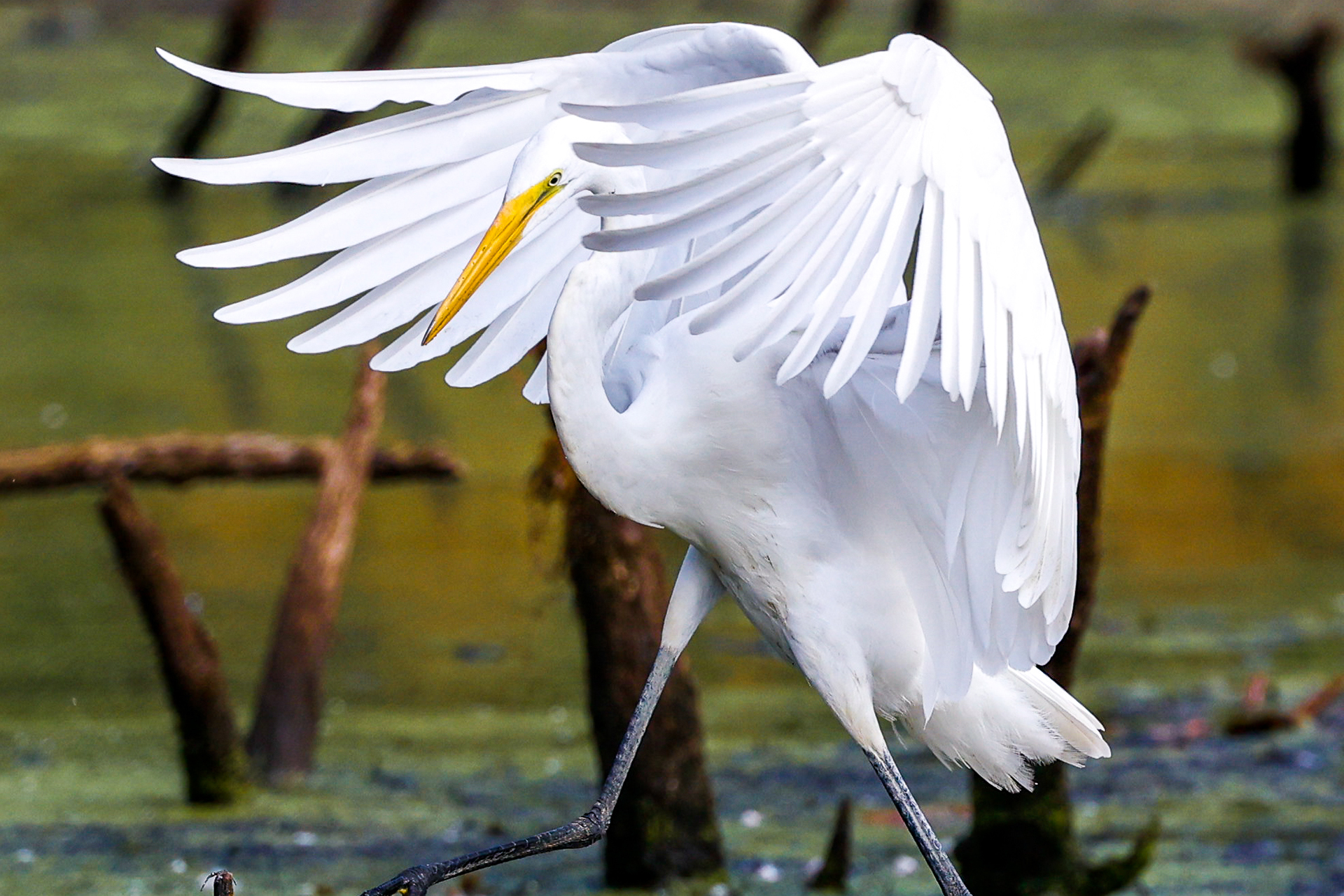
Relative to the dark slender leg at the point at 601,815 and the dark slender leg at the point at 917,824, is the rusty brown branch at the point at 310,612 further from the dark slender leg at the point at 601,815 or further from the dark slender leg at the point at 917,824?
the dark slender leg at the point at 917,824

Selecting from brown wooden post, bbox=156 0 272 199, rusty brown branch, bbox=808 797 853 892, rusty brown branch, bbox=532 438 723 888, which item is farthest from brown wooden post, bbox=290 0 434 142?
rusty brown branch, bbox=808 797 853 892

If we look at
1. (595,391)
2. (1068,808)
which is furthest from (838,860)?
(595,391)

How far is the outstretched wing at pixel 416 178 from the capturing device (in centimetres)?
252

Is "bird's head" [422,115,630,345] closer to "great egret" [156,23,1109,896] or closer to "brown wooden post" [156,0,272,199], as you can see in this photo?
"great egret" [156,23,1109,896]

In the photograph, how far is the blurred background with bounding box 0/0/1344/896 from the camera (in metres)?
4.18

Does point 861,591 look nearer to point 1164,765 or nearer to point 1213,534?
point 1164,765

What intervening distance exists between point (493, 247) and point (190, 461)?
2.36 m

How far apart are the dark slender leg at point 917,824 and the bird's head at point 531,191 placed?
94 cm

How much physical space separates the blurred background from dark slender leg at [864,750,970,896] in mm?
946

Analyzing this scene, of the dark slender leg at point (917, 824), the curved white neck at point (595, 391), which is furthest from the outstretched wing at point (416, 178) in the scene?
the dark slender leg at point (917, 824)

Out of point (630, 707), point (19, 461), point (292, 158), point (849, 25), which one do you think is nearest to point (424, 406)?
point (19, 461)

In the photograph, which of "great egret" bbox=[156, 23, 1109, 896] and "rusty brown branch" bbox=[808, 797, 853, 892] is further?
"rusty brown branch" bbox=[808, 797, 853, 892]

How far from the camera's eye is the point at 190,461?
4449mm

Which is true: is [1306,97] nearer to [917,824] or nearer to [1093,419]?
[1093,419]
